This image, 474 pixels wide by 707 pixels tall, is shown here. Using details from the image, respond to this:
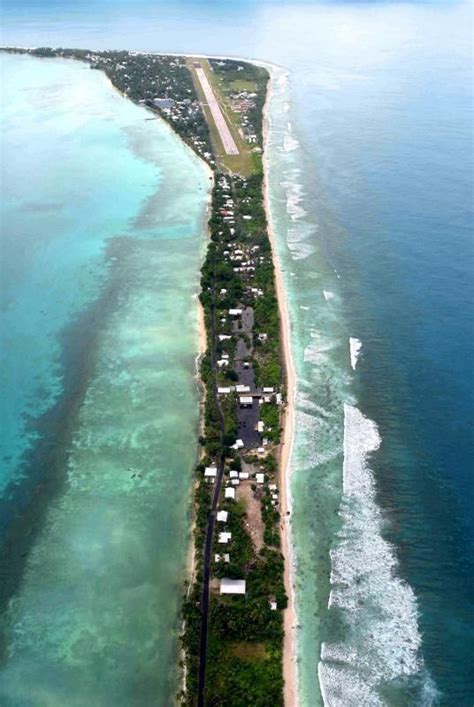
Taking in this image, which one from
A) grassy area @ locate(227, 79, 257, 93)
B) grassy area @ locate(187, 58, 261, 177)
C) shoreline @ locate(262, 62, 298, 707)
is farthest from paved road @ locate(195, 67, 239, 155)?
shoreline @ locate(262, 62, 298, 707)

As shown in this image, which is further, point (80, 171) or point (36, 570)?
point (80, 171)

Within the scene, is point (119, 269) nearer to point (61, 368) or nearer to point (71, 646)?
point (61, 368)

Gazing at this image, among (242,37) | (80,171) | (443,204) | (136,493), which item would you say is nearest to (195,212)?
(80,171)

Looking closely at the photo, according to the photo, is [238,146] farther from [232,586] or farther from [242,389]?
[232,586]

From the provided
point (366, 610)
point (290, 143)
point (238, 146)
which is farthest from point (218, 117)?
point (366, 610)

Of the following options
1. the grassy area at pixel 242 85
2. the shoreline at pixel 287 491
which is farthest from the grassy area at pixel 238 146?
the shoreline at pixel 287 491

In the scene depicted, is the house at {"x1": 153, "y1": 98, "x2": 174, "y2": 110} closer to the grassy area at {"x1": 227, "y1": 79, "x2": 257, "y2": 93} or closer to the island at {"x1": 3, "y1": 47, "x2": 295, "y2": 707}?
the grassy area at {"x1": 227, "y1": 79, "x2": 257, "y2": 93}
